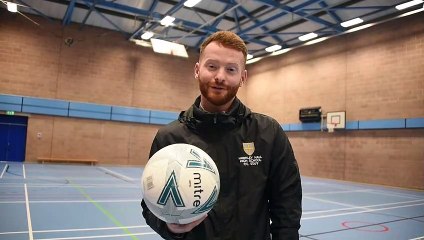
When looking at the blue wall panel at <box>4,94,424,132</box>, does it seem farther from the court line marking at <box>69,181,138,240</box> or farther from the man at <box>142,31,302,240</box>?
the man at <box>142,31,302,240</box>

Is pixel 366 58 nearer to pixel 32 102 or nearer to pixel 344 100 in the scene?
pixel 344 100

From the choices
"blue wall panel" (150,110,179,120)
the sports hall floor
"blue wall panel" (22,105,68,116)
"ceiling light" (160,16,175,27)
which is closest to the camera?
the sports hall floor

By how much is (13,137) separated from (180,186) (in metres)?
17.8

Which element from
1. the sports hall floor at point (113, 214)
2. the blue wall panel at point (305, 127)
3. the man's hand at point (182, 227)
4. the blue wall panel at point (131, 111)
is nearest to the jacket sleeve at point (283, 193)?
the man's hand at point (182, 227)

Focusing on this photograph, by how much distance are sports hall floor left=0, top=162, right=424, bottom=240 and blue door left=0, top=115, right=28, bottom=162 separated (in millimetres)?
7320

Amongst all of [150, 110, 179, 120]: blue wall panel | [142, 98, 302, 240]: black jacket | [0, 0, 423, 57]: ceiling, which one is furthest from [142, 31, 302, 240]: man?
[150, 110, 179, 120]: blue wall panel

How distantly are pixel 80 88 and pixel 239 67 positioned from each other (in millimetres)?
17223

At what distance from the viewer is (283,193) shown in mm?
1685

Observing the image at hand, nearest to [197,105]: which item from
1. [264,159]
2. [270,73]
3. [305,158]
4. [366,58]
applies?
[264,159]

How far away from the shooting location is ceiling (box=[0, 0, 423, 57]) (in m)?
13.9

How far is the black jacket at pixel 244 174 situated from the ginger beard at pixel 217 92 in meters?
0.08

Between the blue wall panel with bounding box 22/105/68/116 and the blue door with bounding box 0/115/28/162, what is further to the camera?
the blue door with bounding box 0/115/28/162

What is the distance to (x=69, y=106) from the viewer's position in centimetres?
1678

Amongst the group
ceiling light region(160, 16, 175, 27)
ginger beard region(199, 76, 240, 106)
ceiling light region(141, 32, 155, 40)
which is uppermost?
ceiling light region(160, 16, 175, 27)
